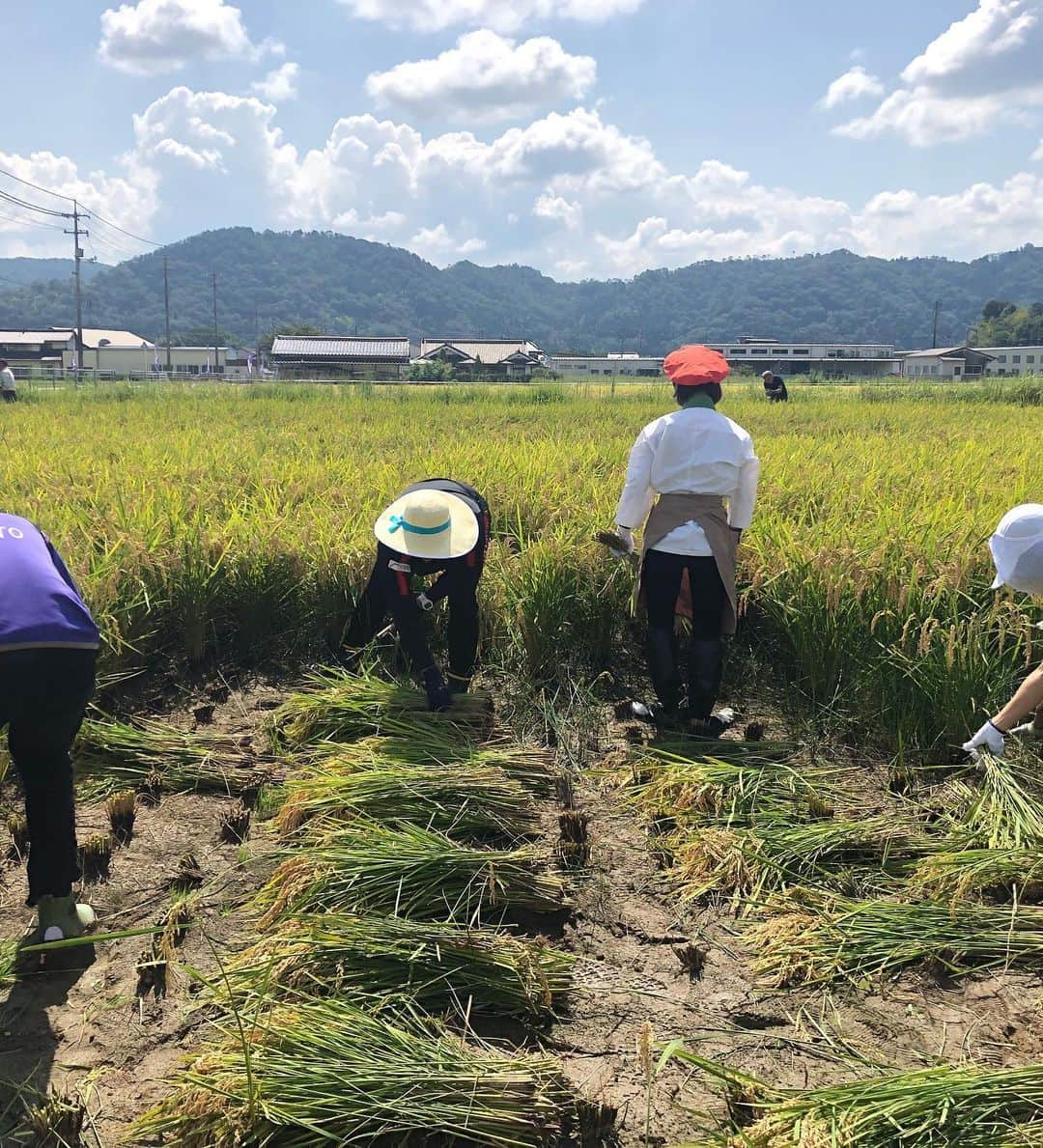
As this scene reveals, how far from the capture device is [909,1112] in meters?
1.45

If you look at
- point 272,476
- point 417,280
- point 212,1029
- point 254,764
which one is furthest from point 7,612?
point 417,280

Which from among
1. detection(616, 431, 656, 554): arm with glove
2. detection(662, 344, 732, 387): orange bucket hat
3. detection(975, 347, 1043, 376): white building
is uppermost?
detection(975, 347, 1043, 376): white building

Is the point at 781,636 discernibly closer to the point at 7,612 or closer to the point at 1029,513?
the point at 1029,513

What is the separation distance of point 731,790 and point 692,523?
1.06 m

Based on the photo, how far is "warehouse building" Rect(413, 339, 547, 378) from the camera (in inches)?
1886

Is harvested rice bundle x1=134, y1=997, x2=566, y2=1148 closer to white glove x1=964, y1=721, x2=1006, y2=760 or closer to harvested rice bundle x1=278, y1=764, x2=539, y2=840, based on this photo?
harvested rice bundle x1=278, y1=764, x2=539, y2=840

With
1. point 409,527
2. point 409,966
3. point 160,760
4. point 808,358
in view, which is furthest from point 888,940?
point 808,358

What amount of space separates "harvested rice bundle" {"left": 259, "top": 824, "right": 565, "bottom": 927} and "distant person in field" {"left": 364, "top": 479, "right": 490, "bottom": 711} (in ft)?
2.86

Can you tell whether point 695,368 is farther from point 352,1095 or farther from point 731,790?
point 352,1095

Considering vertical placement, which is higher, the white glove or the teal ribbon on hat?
the teal ribbon on hat

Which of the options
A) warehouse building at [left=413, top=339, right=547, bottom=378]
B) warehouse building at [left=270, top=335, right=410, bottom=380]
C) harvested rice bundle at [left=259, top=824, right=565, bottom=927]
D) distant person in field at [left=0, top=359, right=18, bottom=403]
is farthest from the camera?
warehouse building at [left=413, top=339, right=547, bottom=378]

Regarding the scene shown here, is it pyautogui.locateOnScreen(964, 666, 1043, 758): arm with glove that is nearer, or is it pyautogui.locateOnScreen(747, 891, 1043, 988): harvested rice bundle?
pyautogui.locateOnScreen(747, 891, 1043, 988): harvested rice bundle

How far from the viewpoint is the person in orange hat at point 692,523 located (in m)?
3.20

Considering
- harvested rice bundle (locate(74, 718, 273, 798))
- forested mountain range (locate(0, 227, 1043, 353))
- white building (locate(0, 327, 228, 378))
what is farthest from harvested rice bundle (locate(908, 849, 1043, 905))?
forested mountain range (locate(0, 227, 1043, 353))
